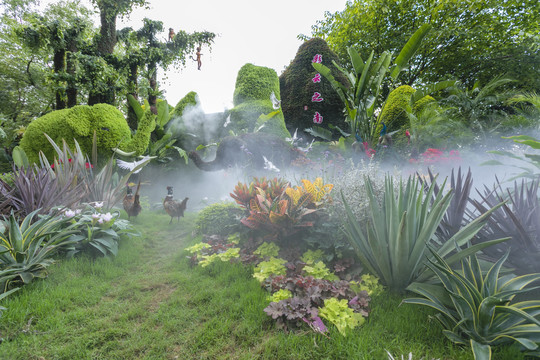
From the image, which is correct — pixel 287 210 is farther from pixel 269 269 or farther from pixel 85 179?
pixel 85 179

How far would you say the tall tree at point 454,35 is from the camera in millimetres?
9945

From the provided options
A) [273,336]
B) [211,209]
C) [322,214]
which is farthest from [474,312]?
[211,209]

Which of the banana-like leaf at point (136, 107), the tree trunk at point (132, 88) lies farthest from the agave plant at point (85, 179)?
the tree trunk at point (132, 88)

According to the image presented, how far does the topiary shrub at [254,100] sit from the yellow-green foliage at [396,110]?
3325 millimetres

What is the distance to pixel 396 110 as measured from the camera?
25.9ft

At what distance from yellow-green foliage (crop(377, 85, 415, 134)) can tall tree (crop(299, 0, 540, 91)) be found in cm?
A: 450

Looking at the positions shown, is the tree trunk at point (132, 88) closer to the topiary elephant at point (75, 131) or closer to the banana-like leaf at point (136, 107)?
the banana-like leaf at point (136, 107)

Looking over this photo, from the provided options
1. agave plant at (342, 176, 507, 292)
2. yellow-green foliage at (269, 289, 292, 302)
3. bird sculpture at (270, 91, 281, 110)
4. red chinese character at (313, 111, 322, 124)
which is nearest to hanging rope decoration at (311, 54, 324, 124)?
red chinese character at (313, 111, 322, 124)

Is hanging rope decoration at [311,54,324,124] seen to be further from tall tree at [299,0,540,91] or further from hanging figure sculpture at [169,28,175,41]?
tall tree at [299,0,540,91]

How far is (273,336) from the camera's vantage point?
4.72 feet

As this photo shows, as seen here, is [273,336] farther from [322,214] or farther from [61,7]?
[61,7]

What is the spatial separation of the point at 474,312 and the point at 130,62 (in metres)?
9.16

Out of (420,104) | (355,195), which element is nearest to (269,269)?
(355,195)

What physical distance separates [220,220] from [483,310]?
9.60 ft
